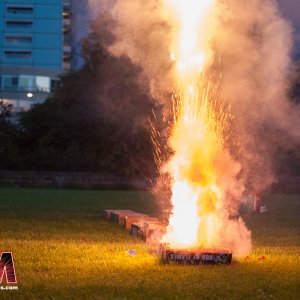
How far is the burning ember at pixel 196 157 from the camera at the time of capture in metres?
12.8

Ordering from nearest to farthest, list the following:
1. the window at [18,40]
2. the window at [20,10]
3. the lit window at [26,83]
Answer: the lit window at [26,83], the window at [18,40], the window at [20,10]

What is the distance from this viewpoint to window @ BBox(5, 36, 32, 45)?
105369 mm

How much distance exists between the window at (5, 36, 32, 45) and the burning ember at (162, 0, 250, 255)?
93.7 m

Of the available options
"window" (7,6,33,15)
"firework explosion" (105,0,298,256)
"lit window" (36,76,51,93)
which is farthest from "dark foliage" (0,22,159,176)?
"window" (7,6,33,15)

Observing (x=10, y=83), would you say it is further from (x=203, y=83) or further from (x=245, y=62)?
(x=203, y=83)

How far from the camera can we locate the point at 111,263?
1182cm

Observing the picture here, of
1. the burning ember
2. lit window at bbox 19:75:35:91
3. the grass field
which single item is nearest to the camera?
the grass field

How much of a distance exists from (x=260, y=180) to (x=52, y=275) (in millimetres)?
32593

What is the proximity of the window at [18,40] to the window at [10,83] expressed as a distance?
13070 mm

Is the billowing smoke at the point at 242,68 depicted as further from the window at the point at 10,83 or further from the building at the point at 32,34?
the building at the point at 32,34

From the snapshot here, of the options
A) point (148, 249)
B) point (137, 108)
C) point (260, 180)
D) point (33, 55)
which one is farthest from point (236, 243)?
point (33, 55)

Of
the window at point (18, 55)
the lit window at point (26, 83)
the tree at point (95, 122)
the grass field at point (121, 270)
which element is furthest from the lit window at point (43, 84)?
the grass field at point (121, 270)

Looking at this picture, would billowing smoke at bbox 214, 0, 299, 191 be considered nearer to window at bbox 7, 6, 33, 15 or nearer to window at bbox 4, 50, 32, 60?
window at bbox 4, 50, 32, 60

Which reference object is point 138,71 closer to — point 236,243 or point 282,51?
point 282,51
